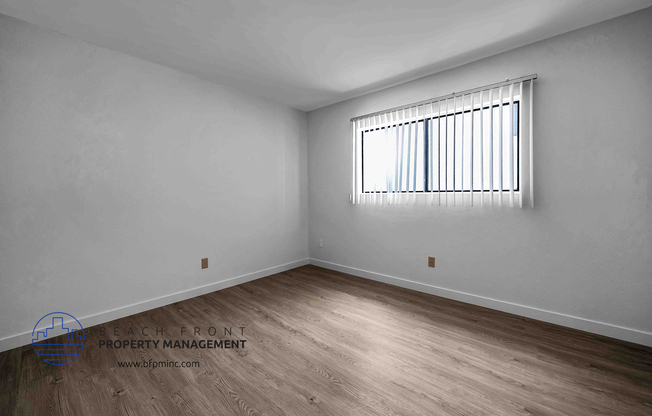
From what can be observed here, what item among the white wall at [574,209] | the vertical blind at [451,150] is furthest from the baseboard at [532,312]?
the vertical blind at [451,150]

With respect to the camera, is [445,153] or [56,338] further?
[445,153]

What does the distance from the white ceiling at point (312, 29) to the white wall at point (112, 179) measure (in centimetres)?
28

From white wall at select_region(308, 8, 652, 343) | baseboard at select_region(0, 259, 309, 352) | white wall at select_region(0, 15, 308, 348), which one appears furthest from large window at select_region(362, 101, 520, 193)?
baseboard at select_region(0, 259, 309, 352)

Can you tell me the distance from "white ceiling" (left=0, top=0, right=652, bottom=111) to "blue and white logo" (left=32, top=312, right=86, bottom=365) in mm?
2315

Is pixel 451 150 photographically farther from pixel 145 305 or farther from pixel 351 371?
pixel 145 305

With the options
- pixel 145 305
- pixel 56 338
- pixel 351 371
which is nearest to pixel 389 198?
pixel 351 371

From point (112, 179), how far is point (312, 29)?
220 centimetres

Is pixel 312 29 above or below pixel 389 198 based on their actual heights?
above

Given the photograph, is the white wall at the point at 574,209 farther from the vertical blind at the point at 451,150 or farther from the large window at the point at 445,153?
the large window at the point at 445,153

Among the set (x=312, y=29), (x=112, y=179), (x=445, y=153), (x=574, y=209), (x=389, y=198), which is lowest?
(x=574, y=209)

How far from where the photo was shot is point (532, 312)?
2467mm

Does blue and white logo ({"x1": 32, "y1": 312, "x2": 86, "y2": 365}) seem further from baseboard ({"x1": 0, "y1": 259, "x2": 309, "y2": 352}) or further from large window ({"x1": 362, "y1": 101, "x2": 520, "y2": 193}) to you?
large window ({"x1": 362, "y1": 101, "x2": 520, "y2": 193})

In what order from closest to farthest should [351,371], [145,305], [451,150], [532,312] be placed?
[351,371], [532,312], [145,305], [451,150]

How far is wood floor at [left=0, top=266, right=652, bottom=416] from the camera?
4.79 feet
